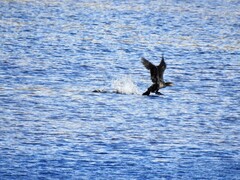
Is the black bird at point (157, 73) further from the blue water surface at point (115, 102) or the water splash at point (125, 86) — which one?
the water splash at point (125, 86)

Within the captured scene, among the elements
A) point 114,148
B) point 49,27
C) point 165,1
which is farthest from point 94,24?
point 114,148

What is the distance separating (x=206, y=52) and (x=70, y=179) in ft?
63.5

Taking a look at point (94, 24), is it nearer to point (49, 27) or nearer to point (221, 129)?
point (49, 27)

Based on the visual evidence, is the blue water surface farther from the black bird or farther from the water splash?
the black bird

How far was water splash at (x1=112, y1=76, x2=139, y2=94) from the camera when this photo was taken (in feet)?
83.1

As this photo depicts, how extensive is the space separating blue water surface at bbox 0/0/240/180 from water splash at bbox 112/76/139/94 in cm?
4

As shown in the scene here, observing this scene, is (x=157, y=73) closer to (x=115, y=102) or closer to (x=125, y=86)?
(x=115, y=102)

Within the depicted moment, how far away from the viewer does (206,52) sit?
113ft

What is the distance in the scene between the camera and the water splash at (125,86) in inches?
998

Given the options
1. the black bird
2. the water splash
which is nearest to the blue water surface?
the water splash

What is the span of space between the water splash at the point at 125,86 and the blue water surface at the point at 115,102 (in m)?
0.04

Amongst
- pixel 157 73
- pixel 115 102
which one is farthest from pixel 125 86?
pixel 157 73

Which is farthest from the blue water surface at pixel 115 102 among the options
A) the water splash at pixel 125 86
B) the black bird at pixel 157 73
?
the black bird at pixel 157 73

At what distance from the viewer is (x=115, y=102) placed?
76.5 ft
